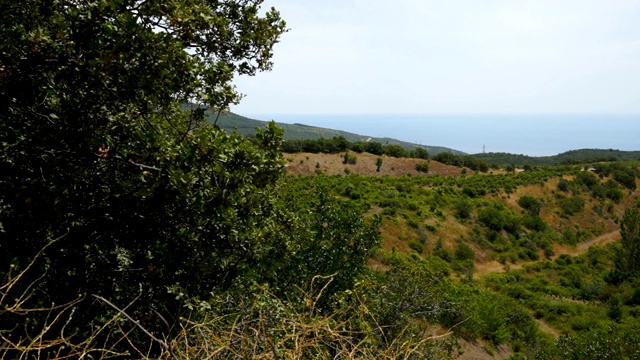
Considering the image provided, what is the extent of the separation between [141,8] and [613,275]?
32455 millimetres

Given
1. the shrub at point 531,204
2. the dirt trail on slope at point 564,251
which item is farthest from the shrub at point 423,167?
the dirt trail on slope at point 564,251

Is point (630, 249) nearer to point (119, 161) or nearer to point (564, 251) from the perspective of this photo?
point (564, 251)

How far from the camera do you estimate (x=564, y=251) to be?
120 ft

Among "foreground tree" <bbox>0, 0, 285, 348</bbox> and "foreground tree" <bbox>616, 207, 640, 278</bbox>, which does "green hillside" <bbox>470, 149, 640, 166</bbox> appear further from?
"foreground tree" <bbox>0, 0, 285, 348</bbox>

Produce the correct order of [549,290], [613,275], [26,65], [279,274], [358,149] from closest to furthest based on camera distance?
[26,65]
[279,274]
[549,290]
[613,275]
[358,149]

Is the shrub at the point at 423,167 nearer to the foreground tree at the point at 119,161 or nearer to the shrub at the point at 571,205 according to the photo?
the shrub at the point at 571,205

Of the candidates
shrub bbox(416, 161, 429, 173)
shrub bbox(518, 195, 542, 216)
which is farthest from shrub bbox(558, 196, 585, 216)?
shrub bbox(416, 161, 429, 173)

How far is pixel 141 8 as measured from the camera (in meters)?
4.00

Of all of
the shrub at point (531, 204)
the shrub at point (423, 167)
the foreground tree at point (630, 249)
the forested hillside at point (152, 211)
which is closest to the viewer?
the forested hillside at point (152, 211)

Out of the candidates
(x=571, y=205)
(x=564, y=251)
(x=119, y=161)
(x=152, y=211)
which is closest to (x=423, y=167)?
(x=571, y=205)

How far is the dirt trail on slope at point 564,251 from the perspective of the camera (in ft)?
99.0

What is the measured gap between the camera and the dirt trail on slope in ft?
99.0

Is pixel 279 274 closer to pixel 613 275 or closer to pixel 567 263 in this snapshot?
pixel 613 275

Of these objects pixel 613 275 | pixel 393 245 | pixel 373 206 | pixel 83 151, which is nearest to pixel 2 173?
pixel 83 151
